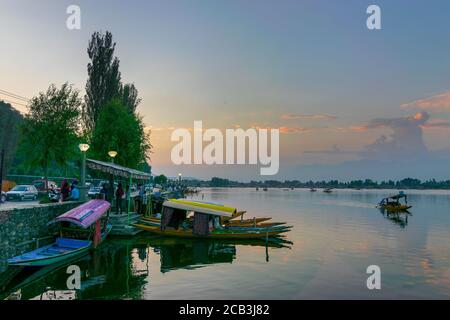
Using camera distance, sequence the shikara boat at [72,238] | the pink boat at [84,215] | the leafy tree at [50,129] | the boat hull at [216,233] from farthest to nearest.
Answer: the leafy tree at [50,129]
the boat hull at [216,233]
the pink boat at [84,215]
the shikara boat at [72,238]

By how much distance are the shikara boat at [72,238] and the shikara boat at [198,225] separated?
4.84m

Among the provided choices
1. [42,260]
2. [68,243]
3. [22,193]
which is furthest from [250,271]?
[22,193]

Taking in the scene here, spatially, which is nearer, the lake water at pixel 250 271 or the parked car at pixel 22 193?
the lake water at pixel 250 271

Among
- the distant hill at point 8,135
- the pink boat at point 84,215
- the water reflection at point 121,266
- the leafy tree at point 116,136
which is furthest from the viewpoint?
the distant hill at point 8,135

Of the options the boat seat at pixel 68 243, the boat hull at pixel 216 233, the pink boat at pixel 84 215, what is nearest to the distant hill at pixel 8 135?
the boat hull at pixel 216 233

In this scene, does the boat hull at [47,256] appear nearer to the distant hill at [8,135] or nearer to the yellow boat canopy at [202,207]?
the yellow boat canopy at [202,207]

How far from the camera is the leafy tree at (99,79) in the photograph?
47875mm

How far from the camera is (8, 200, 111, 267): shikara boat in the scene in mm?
17180

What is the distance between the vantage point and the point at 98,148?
44.9 meters

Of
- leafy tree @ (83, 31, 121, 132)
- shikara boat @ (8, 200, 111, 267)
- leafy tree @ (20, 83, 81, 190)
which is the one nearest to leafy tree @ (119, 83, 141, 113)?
leafy tree @ (83, 31, 121, 132)
